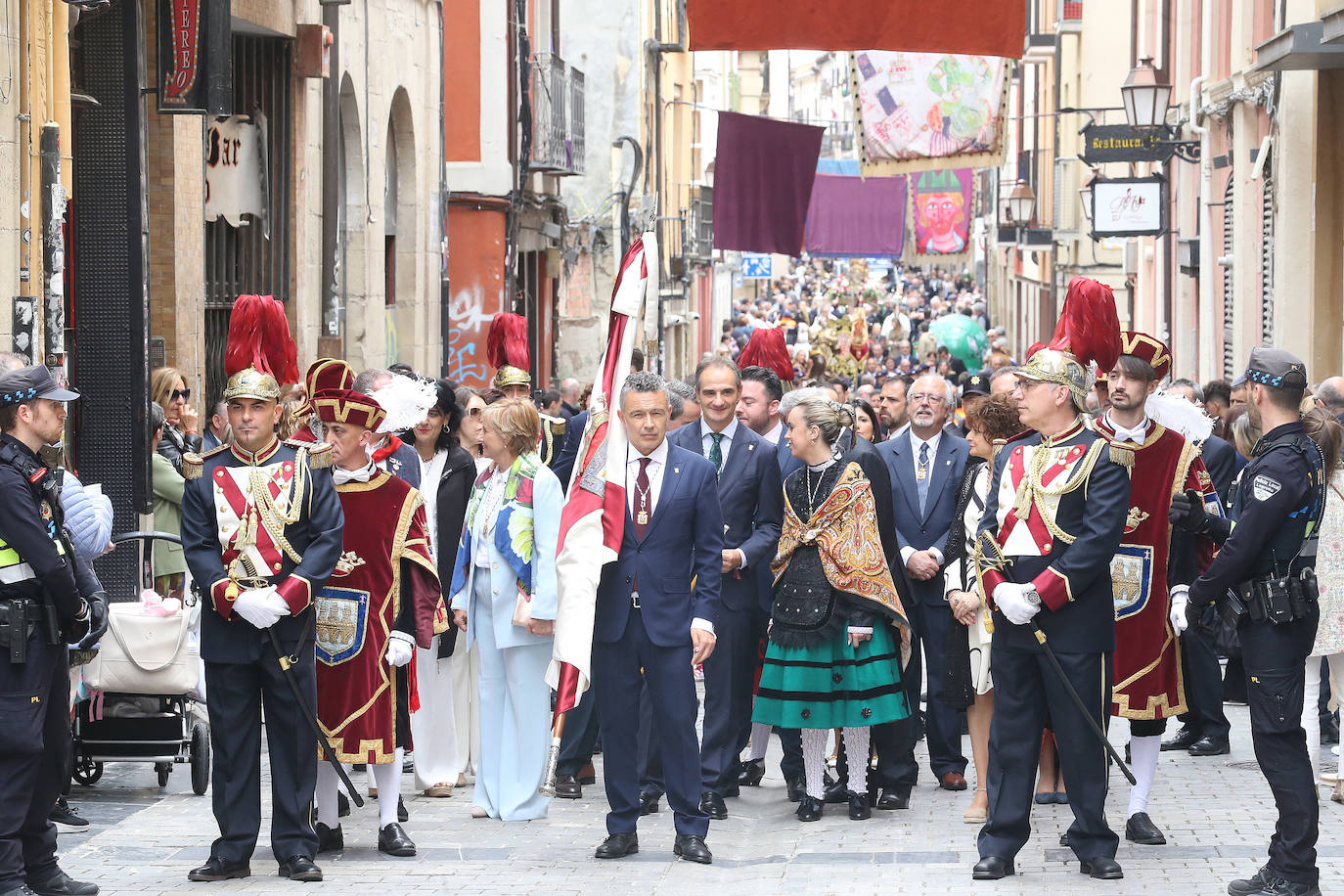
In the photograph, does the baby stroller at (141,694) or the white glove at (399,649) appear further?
the baby stroller at (141,694)

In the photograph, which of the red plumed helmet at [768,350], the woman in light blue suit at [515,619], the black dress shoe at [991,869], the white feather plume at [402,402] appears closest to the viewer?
the black dress shoe at [991,869]

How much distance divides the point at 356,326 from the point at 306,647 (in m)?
10.2

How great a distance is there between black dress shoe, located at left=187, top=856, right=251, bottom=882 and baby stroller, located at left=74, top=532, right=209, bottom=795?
156cm

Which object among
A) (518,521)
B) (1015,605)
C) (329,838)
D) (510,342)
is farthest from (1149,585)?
(510,342)

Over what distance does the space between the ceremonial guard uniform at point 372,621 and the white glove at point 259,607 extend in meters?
0.58

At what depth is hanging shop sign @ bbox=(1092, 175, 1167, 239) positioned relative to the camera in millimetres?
22547

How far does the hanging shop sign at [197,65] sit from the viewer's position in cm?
1204

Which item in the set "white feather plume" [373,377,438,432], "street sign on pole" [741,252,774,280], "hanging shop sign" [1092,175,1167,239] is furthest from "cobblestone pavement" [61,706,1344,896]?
"street sign on pole" [741,252,774,280]

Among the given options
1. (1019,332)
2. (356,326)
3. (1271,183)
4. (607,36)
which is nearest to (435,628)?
(356,326)

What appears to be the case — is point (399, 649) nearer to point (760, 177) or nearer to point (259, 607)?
point (259, 607)

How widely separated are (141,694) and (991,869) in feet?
12.9

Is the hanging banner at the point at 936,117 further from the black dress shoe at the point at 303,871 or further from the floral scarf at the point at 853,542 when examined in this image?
the black dress shoe at the point at 303,871

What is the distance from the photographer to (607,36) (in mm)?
32219

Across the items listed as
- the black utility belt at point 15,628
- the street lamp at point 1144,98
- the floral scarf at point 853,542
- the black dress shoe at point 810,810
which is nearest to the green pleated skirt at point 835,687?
the floral scarf at point 853,542
